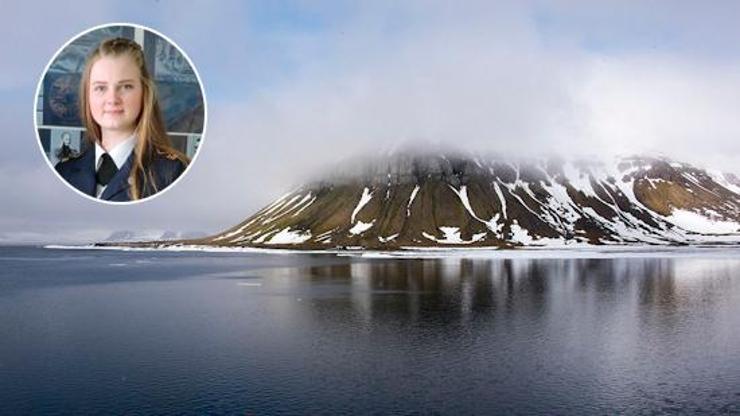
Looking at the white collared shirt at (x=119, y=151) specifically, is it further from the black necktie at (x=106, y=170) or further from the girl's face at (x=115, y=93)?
the girl's face at (x=115, y=93)

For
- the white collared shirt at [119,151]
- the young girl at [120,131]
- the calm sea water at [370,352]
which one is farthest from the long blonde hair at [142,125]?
the calm sea water at [370,352]

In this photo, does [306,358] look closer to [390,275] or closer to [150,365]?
[150,365]

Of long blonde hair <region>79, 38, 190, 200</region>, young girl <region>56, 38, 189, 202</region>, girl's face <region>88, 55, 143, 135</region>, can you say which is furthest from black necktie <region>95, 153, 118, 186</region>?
girl's face <region>88, 55, 143, 135</region>

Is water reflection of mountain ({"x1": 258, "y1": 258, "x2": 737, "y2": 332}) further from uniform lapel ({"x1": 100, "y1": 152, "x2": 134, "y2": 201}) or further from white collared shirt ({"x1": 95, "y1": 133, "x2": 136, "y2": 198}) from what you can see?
white collared shirt ({"x1": 95, "y1": 133, "x2": 136, "y2": 198})

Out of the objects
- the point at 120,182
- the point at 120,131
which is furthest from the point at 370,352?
the point at 120,131

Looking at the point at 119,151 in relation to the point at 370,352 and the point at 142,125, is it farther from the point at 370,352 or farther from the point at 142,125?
the point at 370,352

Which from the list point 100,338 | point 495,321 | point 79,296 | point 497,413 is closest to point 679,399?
point 497,413
